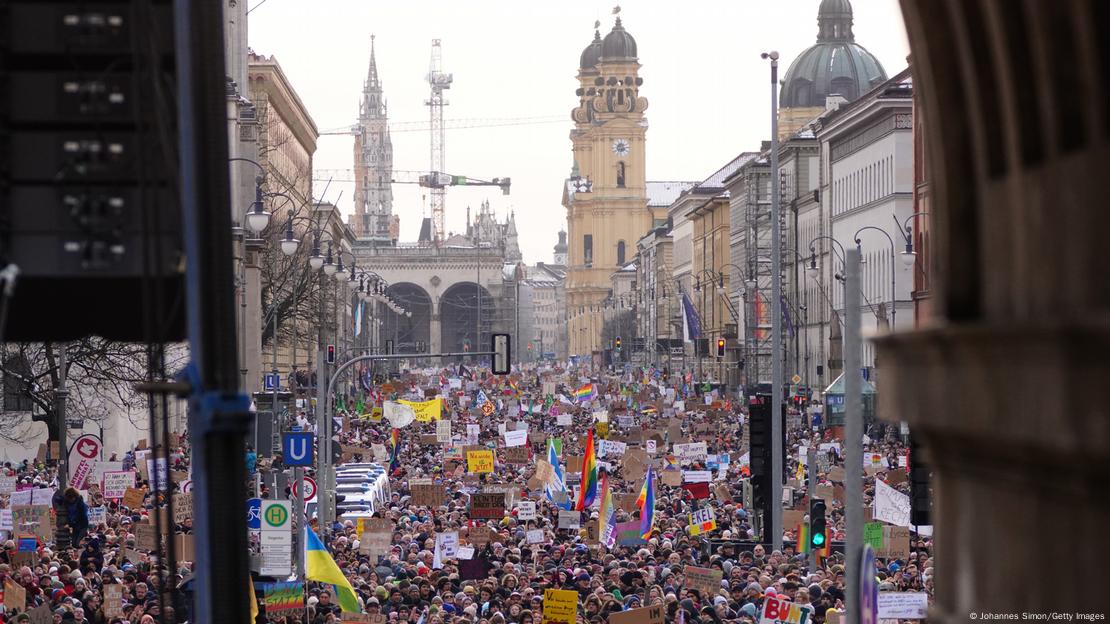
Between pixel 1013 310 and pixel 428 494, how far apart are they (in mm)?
27679

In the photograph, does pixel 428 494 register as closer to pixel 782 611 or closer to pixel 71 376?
pixel 71 376

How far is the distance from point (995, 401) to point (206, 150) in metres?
2.73

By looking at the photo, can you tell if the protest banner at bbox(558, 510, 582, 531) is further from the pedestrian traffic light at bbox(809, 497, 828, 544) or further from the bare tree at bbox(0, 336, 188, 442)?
the pedestrian traffic light at bbox(809, 497, 828, 544)

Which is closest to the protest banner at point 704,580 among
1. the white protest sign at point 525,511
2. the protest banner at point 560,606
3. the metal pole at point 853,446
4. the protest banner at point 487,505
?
the protest banner at point 560,606

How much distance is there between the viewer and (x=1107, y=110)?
299cm

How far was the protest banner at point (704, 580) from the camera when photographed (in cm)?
1953

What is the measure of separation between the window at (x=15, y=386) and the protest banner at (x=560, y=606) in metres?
19.0

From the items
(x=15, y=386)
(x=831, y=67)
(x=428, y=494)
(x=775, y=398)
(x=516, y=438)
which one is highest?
(x=831, y=67)

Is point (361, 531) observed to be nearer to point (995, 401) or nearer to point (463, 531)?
point (463, 531)

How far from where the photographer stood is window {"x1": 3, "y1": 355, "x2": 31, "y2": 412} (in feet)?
116

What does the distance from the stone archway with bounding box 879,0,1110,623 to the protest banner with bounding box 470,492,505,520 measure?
23.7 m

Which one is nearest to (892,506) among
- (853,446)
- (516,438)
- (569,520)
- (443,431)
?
(569,520)

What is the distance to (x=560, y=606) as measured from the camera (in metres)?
16.8

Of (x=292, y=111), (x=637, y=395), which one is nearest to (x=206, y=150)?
(x=637, y=395)
